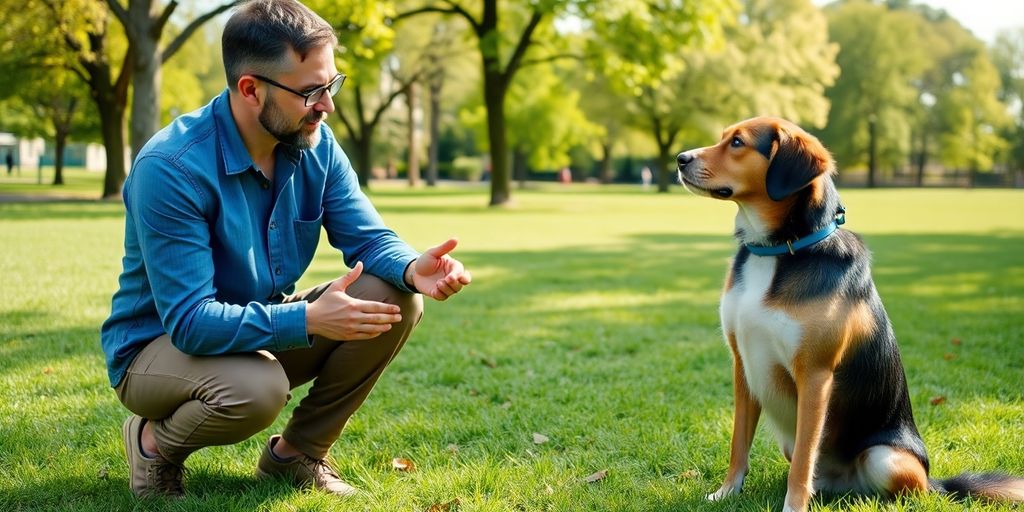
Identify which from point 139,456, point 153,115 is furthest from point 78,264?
point 153,115

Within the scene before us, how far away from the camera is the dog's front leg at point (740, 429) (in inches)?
140

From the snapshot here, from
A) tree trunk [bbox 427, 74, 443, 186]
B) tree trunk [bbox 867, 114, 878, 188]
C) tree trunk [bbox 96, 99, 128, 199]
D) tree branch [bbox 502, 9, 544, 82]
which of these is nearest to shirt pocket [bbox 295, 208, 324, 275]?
tree branch [bbox 502, 9, 544, 82]

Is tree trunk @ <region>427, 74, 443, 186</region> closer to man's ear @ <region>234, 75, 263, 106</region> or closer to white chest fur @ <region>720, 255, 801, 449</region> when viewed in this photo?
man's ear @ <region>234, 75, 263, 106</region>

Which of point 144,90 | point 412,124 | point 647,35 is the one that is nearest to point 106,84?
point 144,90

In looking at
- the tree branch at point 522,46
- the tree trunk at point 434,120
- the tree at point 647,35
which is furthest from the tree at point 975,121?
the tree branch at point 522,46

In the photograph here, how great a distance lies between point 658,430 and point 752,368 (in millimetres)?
1090

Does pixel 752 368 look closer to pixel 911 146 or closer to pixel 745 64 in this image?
pixel 745 64

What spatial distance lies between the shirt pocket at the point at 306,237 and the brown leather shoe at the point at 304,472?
0.82 meters

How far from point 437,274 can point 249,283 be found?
2.54 ft

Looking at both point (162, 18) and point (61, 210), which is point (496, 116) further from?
point (61, 210)

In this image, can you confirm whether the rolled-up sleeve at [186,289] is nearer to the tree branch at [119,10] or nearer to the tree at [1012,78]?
the tree branch at [119,10]

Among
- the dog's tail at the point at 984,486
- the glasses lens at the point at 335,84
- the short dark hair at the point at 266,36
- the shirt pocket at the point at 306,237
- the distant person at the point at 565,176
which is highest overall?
the distant person at the point at 565,176

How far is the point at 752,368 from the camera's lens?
11.2 ft

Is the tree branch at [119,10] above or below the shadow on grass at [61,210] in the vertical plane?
above
